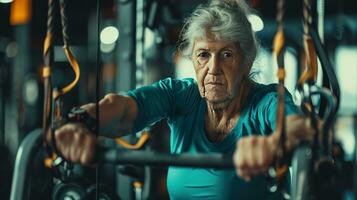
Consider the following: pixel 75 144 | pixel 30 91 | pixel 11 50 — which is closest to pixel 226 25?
pixel 75 144

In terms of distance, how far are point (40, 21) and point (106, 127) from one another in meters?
5.27

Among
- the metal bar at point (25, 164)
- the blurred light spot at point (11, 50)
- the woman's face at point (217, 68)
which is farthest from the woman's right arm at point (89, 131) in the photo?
the blurred light spot at point (11, 50)

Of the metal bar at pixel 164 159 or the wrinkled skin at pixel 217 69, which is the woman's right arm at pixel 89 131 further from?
the wrinkled skin at pixel 217 69

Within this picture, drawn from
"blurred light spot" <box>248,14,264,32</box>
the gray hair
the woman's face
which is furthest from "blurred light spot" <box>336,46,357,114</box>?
the woman's face

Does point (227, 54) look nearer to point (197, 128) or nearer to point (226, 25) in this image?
point (226, 25)

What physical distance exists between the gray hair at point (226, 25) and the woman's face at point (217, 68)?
0.08 ft

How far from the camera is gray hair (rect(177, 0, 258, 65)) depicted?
183 centimetres

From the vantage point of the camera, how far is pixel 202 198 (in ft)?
6.15

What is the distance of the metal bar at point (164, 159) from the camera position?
1.18 meters

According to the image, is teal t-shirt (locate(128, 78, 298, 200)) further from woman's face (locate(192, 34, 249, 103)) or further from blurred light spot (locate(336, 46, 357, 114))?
blurred light spot (locate(336, 46, 357, 114))

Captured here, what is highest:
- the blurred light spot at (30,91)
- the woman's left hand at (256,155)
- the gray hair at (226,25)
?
the gray hair at (226,25)

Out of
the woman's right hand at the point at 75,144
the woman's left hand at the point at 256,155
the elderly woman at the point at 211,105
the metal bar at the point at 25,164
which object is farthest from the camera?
the elderly woman at the point at 211,105

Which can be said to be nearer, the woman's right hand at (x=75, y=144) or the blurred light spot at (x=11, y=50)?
the woman's right hand at (x=75, y=144)

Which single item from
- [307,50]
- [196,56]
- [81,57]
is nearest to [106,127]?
[196,56]
